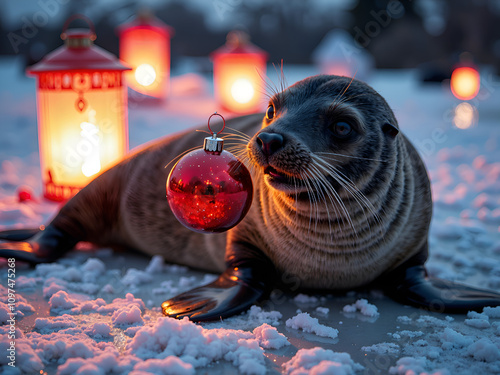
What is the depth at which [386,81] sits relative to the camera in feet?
51.1

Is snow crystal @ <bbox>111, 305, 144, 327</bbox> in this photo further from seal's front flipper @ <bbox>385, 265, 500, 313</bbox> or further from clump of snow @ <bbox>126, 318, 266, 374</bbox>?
seal's front flipper @ <bbox>385, 265, 500, 313</bbox>

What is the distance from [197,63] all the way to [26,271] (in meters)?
16.7

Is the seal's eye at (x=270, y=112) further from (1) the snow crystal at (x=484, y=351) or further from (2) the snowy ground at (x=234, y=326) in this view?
(1) the snow crystal at (x=484, y=351)

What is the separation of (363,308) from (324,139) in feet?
2.79

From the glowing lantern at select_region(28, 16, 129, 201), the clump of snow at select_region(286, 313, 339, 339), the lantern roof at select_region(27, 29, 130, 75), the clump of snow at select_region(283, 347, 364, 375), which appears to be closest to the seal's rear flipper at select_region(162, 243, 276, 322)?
the clump of snow at select_region(286, 313, 339, 339)

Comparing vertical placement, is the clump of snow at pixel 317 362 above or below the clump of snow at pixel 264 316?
above

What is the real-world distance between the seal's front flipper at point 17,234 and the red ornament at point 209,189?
1624 mm

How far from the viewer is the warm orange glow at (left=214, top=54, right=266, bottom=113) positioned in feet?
29.3

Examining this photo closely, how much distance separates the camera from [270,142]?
2170mm

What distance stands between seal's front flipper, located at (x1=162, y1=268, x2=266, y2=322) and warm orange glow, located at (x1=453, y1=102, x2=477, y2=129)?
23.2 feet

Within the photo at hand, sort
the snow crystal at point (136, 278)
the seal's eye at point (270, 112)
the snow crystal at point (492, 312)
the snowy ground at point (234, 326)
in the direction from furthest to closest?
the snow crystal at point (136, 278), the seal's eye at point (270, 112), the snow crystal at point (492, 312), the snowy ground at point (234, 326)

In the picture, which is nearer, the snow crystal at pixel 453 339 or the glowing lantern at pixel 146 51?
the snow crystal at pixel 453 339

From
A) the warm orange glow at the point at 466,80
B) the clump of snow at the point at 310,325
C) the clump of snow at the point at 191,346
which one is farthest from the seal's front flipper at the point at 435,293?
the warm orange glow at the point at 466,80

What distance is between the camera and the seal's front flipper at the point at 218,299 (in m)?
2.37
